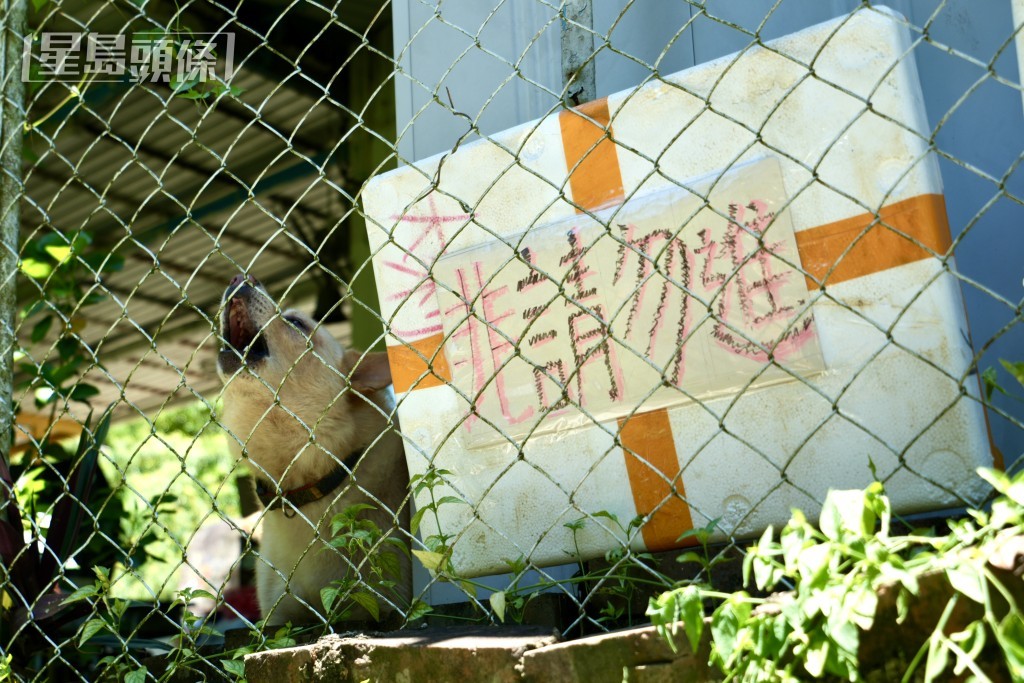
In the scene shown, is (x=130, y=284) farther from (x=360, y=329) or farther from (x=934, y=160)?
(x=934, y=160)

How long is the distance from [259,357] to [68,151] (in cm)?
504

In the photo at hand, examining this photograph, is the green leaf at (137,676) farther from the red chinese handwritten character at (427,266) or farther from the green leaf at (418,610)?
the red chinese handwritten character at (427,266)

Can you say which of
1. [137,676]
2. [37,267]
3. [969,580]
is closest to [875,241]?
[969,580]

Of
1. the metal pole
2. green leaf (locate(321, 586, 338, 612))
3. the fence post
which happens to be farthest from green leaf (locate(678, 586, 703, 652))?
the fence post

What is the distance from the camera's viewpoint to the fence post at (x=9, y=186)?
116 inches

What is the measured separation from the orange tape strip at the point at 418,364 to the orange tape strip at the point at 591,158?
20.6 inches

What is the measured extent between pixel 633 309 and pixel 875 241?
530mm

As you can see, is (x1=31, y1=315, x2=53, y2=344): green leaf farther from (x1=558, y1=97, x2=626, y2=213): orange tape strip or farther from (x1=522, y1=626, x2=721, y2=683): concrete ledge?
(x1=522, y1=626, x2=721, y2=683): concrete ledge

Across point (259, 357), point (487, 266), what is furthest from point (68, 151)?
point (487, 266)

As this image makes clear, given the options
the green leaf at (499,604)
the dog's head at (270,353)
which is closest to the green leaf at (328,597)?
the green leaf at (499,604)

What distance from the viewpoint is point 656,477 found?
7.00 ft

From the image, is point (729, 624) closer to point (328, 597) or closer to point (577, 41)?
point (328, 597)

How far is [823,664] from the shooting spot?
4.72 ft

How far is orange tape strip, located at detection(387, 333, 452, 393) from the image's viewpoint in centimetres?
243
